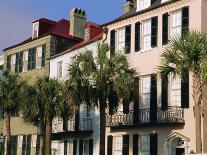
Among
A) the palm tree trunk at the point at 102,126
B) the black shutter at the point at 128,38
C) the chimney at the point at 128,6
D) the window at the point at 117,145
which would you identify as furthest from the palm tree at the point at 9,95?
the palm tree trunk at the point at 102,126

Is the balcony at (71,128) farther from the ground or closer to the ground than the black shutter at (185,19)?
closer to the ground

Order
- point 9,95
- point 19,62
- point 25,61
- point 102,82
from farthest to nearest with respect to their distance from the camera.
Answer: point 19,62 → point 25,61 → point 9,95 → point 102,82

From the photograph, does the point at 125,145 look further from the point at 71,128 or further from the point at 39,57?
the point at 39,57

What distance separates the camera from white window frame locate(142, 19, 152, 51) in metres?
35.0

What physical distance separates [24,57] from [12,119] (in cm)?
605

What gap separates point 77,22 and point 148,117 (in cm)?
1896

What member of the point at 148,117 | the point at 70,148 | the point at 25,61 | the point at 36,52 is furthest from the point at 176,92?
the point at 25,61

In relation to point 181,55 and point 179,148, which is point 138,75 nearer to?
point 179,148

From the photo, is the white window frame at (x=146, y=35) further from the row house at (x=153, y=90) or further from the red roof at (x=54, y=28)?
the red roof at (x=54, y=28)

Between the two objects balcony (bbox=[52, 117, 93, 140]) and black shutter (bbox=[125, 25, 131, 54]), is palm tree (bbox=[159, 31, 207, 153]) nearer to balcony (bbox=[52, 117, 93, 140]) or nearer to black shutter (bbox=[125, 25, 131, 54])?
black shutter (bbox=[125, 25, 131, 54])

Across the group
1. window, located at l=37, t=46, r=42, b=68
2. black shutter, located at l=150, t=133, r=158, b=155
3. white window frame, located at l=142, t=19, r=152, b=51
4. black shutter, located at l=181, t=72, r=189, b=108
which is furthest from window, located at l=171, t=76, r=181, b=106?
window, located at l=37, t=46, r=42, b=68

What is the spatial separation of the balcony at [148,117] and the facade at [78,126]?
3109 mm

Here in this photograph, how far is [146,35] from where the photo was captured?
1393 inches

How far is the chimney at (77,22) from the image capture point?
1948 inches
